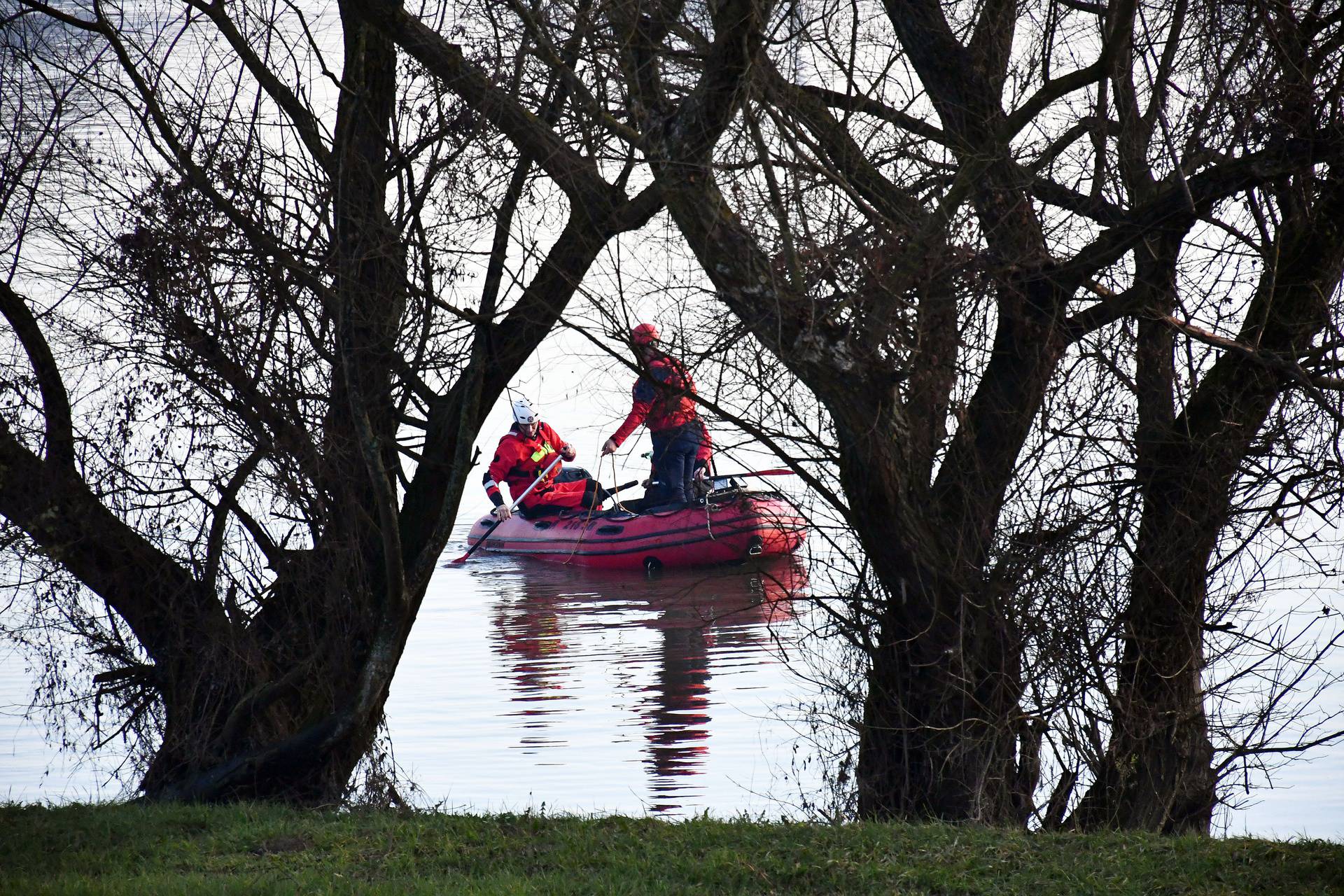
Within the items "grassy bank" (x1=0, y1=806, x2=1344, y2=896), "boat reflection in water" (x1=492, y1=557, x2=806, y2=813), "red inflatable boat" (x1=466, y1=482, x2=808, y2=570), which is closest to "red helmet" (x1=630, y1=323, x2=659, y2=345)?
"boat reflection in water" (x1=492, y1=557, x2=806, y2=813)

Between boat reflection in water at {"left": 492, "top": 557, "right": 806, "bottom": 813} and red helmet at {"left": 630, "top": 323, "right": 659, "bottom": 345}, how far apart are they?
3.80 feet

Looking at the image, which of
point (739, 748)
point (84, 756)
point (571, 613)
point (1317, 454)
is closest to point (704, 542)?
point (571, 613)

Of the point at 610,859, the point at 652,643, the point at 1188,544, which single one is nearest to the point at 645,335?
the point at 610,859

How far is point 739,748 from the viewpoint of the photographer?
8930 millimetres

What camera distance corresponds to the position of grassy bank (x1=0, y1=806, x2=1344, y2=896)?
4.67 m

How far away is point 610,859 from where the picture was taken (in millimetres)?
5062

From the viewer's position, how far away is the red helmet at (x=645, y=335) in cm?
591

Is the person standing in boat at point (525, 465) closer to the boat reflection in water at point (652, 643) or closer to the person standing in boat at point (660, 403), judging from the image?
the boat reflection in water at point (652, 643)

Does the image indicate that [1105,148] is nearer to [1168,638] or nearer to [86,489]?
[1168,638]

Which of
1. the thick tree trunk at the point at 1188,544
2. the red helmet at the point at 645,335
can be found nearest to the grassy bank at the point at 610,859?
the thick tree trunk at the point at 1188,544

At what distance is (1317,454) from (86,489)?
5857mm

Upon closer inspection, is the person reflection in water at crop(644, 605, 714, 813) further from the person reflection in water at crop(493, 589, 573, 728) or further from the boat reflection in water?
the person reflection in water at crop(493, 589, 573, 728)

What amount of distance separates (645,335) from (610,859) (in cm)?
219

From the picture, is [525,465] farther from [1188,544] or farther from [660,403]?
[1188,544]
